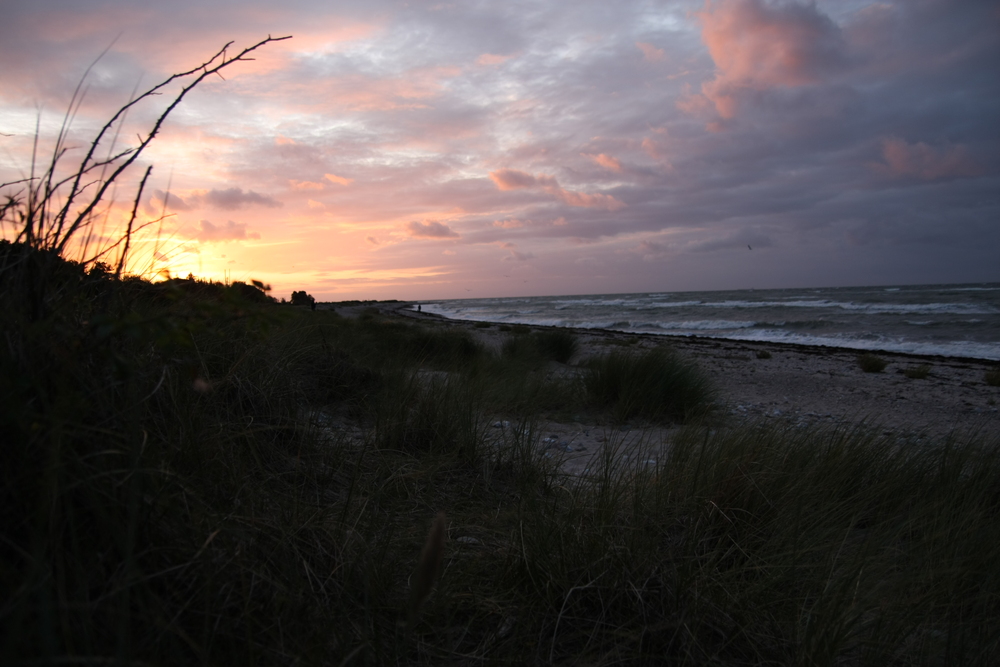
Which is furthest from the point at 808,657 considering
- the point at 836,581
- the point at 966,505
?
the point at 966,505

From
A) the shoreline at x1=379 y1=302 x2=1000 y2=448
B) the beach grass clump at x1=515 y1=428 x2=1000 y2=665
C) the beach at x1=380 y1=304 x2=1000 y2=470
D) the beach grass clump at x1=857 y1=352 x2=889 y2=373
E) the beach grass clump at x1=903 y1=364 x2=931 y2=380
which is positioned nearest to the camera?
the beach grass clump at x1=515 y1=428 x2=1000 y2=665

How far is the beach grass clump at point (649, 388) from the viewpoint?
19.4 ft

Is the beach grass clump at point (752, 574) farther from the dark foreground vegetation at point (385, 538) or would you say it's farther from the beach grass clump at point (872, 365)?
the beach grass clump at point (872, 365)

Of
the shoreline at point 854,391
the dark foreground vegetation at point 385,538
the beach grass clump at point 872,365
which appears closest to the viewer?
the dark foreground vegetation at point 385,538

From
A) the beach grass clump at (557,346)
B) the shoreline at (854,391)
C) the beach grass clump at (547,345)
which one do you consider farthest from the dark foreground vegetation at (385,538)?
the beach grass clump at (557,346)

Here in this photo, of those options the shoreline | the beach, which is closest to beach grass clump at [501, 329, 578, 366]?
the beach

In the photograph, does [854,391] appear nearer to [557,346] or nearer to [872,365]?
[872,365]

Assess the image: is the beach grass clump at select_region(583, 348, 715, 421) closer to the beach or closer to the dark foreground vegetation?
the beach

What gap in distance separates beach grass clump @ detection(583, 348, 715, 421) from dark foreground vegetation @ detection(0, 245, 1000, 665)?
2.73 meters

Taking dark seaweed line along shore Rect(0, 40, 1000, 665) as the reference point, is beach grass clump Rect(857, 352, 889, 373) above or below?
below

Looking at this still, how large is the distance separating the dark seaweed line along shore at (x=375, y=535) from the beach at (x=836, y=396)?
1381mm

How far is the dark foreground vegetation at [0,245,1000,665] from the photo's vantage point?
106 cm

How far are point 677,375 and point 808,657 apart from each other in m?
5.08

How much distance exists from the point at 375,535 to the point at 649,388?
472 cm
